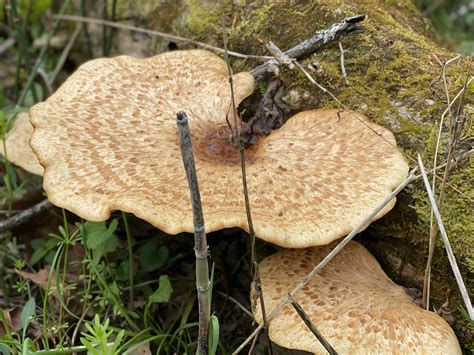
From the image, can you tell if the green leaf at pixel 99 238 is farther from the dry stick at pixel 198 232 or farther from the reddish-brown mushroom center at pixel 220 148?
the dry stick at pixel 198 232

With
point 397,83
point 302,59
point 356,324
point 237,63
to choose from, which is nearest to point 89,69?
point 237,63

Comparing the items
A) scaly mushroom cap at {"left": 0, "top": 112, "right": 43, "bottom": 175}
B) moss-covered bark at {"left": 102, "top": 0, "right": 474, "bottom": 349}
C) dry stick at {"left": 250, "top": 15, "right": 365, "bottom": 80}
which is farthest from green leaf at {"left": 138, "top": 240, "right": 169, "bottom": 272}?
dry stick at {"left": 250, "top": 15, "right": 365, "bottom": 80}

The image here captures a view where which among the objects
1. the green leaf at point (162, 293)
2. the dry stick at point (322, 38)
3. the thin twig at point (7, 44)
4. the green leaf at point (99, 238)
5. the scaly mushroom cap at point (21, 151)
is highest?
the dry stick at point (322, 38)

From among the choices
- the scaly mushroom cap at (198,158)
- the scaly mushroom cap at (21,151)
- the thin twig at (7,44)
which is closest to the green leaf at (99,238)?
the scaly mushroom cap at (198,158)

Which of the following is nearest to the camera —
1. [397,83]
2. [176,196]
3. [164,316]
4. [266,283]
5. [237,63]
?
[176,196]

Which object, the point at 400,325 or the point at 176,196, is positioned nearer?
the point at 400,325

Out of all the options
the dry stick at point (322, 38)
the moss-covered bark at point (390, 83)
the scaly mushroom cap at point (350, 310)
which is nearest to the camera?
the scaly mushroom cap at point (350, 310)

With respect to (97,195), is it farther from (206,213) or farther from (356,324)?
(356,324)

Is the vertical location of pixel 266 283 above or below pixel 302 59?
below

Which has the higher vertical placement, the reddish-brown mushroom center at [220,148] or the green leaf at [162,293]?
the reddish-brown mushroom center at [220,148]
